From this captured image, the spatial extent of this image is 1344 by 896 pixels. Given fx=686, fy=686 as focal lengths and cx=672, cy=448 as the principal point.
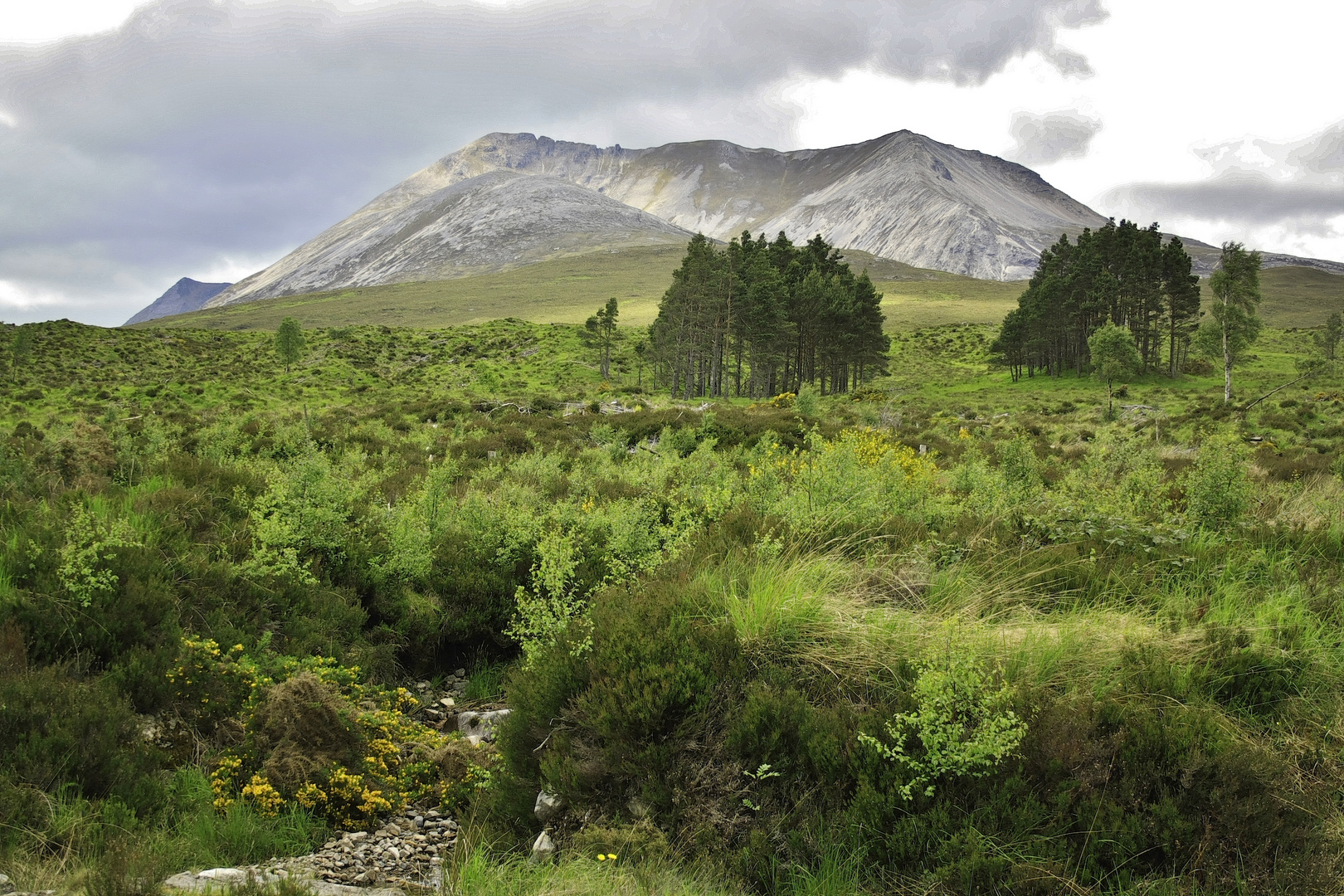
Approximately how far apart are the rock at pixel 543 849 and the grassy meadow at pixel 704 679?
0.41 feet

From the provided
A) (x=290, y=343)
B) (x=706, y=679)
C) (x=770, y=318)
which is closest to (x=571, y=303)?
(x=290, y=343)

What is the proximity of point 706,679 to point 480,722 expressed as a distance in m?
2.78

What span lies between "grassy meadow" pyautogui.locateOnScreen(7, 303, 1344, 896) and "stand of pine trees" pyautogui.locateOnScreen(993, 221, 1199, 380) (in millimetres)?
58035

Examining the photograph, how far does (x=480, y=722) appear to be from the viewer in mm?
5914

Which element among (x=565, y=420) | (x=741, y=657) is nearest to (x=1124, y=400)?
(x=565, y=420)

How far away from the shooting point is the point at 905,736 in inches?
132

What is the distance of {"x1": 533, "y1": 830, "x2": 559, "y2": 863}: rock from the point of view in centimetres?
370

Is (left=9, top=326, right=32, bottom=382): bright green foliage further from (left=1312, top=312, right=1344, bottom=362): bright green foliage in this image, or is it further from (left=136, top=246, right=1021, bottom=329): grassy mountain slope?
(left=1312, top=312, right=1344, bottom=362): bright green foliage

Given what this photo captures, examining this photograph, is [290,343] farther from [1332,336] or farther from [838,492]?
[1332,336]

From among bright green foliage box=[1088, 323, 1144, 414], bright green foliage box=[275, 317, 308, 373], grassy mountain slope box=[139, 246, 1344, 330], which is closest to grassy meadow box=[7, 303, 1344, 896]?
bright green foliage box=[1088, 323, 1144, 414]

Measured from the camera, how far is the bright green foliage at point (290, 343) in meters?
52.8

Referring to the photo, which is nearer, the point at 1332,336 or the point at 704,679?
the point at 704,679

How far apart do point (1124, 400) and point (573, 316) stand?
327ft

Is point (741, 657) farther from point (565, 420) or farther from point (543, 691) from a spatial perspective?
point (565, 420)
